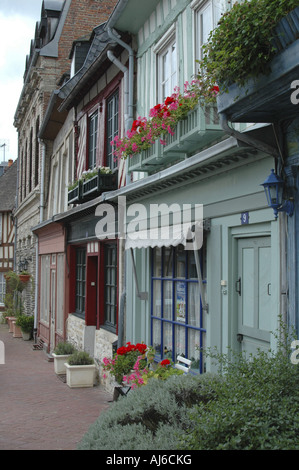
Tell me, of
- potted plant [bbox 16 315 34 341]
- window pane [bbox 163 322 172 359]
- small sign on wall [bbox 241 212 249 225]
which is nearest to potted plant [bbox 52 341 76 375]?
window pane [bbox 163 322 172 359]

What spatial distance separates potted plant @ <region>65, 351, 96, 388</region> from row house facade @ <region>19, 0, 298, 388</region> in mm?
439

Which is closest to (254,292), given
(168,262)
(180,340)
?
(180,340)

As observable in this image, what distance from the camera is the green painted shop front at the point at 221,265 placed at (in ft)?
18.2

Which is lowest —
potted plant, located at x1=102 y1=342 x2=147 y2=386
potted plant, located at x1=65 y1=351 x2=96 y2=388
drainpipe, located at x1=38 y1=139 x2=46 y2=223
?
potted plant, located at x1=65 y1=351 x2=96 y2=388

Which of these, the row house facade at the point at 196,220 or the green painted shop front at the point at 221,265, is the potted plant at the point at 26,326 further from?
the green painted shop front at the point at 221,265

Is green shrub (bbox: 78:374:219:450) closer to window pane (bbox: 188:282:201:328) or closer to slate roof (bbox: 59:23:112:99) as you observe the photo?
window pane (bbox: 188:282:201:328)

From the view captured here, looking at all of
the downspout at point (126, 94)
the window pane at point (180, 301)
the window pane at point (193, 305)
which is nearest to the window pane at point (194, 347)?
the window pane at point (193, 305)

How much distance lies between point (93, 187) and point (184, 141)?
174 inches

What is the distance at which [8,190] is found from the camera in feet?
104

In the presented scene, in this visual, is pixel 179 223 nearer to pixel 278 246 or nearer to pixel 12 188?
pixel 278 246

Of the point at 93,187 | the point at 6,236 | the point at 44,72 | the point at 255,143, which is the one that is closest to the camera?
the point at 255,143

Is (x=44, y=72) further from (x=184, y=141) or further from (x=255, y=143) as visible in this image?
(x=255, y=143)

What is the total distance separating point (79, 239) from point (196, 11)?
6871mm

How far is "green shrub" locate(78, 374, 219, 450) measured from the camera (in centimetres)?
403
